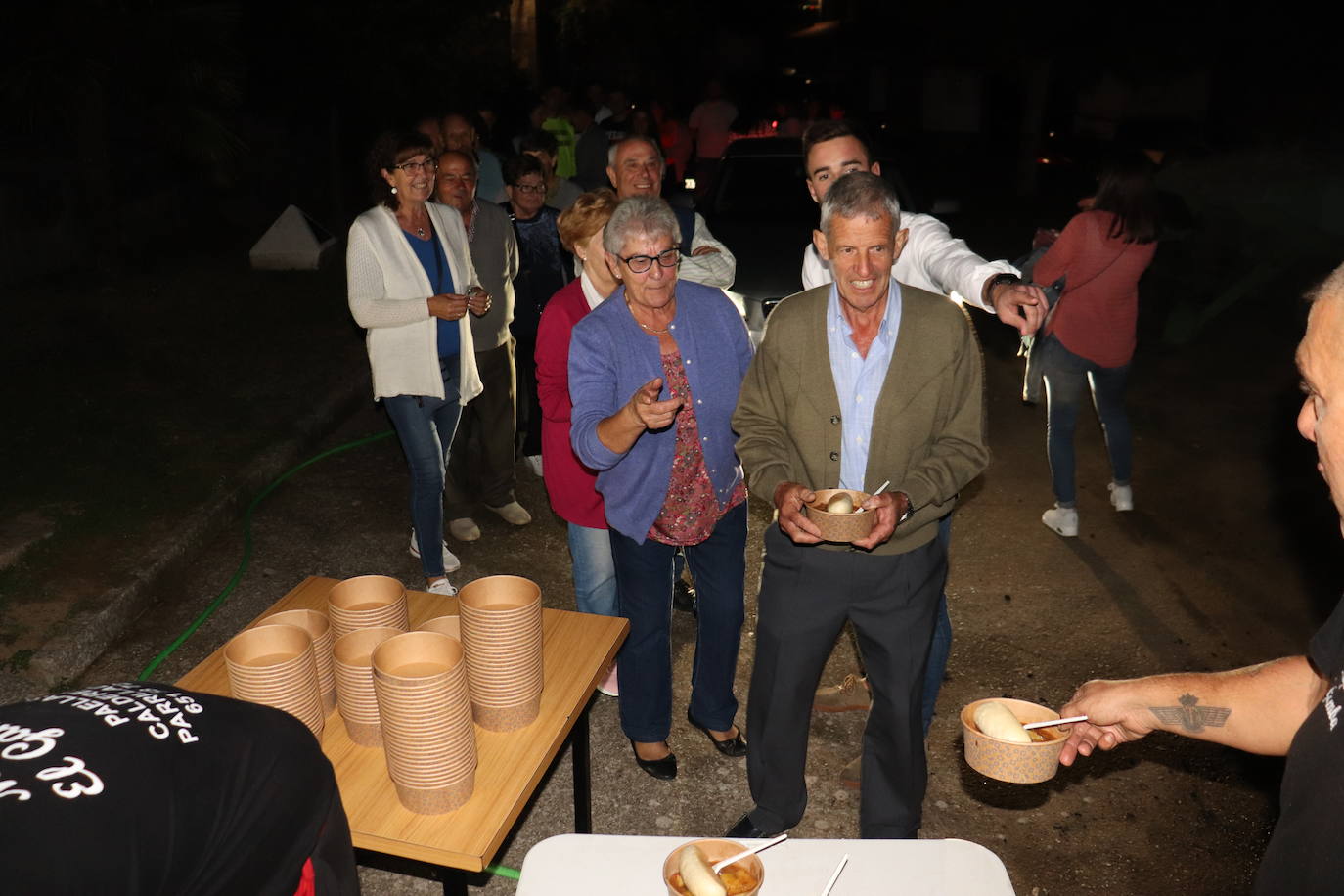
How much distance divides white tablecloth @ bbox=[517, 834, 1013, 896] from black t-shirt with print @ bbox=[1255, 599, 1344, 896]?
22.3 inches

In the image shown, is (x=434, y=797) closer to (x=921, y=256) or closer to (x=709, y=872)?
(x=709, y=872)

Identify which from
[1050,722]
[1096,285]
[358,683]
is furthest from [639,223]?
[1096,285]

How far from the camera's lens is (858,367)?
132 inches

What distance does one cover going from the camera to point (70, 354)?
365 inches

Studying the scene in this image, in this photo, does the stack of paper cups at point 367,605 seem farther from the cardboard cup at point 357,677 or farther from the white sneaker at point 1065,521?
the white sneaker at point 1065,521

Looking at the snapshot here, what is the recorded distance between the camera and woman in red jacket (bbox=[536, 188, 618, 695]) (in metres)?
4.10

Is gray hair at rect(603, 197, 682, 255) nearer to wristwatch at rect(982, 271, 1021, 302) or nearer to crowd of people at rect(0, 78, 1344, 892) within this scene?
crowd of people at rect(0, 78, 1344, 892)

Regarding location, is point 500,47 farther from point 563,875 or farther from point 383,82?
point 563,875

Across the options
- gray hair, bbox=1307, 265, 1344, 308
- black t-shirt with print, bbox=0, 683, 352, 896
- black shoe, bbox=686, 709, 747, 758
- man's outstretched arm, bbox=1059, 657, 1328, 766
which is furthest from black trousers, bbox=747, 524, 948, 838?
black t-shirt with print, bbox=0, 683, 352, 896

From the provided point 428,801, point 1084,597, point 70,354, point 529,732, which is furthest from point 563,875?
point 70,354

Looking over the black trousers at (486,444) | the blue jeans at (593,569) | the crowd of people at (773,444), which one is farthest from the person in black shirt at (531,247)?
the blue jeans at (593,569)

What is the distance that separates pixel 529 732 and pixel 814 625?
3.54 feet

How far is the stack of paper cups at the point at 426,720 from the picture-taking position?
237cm

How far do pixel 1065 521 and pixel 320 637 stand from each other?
506 cm
